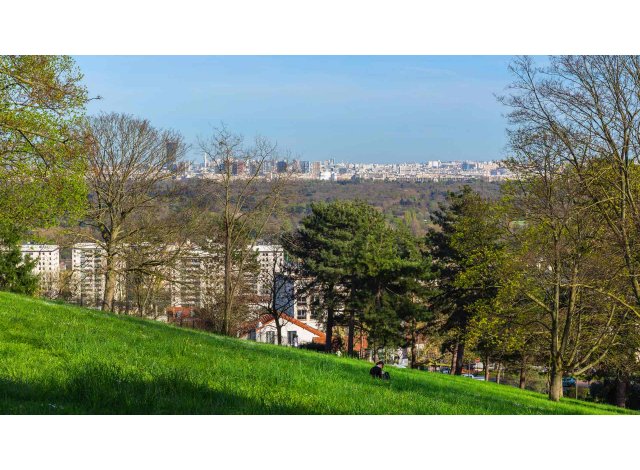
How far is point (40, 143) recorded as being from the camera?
21484 mm

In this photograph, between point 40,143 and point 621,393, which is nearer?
point 40,143

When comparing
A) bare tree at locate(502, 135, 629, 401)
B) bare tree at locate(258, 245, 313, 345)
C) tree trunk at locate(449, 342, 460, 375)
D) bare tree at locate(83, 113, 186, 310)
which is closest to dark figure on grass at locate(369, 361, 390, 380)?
bare tree at locate(502, 135, 629, 401)

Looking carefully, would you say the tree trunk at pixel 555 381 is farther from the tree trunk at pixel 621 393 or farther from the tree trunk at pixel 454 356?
the tree trunk at pixel 454 356

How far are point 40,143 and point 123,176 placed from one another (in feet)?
47.7

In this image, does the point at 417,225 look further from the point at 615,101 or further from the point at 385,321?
the point at 615,101

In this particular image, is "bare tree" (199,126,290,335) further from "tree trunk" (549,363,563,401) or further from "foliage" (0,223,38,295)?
"tree trunk" (549,363,563,401)

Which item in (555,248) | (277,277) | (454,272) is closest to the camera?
(555,248)

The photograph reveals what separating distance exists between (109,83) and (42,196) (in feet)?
Answer: 35.0

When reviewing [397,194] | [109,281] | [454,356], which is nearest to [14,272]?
[109,281]

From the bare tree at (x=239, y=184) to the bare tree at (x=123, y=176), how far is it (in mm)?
3139

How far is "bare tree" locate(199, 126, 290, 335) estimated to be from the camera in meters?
34.2

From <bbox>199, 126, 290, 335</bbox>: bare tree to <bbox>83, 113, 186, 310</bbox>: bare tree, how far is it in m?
3.14

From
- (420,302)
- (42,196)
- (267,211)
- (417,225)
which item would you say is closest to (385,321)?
(420,302)

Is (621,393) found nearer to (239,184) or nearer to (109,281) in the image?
(239,184)
